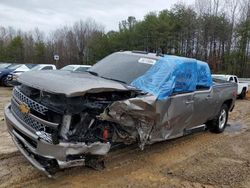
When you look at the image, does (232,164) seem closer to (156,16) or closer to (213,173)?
(213,173)

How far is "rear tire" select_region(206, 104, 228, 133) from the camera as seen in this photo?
873 centimetres

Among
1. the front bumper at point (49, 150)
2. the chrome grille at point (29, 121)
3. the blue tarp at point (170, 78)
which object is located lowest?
the front bumper at point (49, 150)

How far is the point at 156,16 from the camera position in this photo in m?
44.3

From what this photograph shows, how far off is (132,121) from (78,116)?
0.96 meters

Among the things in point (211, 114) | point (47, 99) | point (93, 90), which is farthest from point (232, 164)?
point (47, 99)

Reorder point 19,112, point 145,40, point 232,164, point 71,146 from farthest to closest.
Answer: point 145,40 → point 232,164 → point 19,112 → point 71,146

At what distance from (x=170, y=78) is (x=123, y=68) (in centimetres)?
94

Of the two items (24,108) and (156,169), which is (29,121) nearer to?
(24,108)

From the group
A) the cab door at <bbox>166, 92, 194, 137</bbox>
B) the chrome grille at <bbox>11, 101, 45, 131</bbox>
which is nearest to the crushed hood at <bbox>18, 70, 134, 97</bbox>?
the chrome grille at <bbox>11, 101, 45, 131</bbox>

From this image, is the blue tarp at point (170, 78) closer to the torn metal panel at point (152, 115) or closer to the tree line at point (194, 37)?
the torn metal panel at point (152, 115)

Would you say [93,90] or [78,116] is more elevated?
[93,90]

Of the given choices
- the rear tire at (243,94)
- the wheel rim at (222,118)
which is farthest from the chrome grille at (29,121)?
the rear tire at (243,94)

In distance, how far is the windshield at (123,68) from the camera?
6.16 m

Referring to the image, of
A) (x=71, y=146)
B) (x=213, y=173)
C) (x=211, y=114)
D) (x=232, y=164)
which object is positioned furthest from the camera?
(x=211, y=114)
